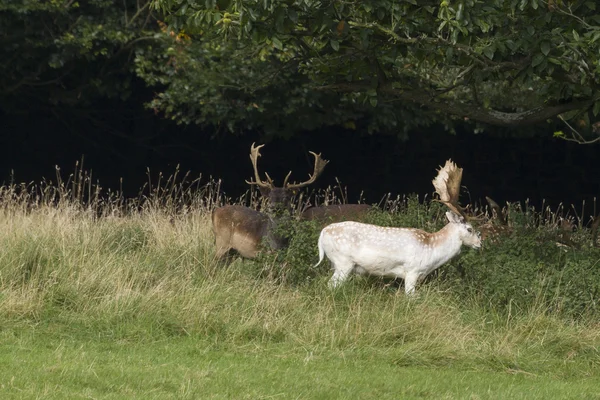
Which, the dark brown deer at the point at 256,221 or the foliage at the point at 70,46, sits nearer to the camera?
the dark brown deer at the point at 256,221

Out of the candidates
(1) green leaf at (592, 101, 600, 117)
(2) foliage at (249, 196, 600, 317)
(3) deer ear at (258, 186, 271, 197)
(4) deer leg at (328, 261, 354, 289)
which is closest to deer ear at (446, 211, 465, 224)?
(2) foliage at (249, 196, 600, 317)

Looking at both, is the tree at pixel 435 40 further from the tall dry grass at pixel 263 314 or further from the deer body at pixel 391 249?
the tall dry grass at pixel 263 314

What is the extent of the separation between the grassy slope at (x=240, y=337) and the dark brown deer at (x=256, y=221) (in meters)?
0.32

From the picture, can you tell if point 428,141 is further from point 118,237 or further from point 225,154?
point 118,237

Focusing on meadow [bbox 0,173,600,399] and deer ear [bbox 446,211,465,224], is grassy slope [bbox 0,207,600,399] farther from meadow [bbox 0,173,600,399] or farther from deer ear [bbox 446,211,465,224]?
deer ear [bbox 446,211,465,224]

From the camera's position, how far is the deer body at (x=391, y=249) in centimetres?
931

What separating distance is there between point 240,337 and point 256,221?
7.73 ft

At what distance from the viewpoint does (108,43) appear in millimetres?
17266

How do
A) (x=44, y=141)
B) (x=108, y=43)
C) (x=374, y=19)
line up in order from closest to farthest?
(x=374, y=19) < (x=108, y=43) < (x=44, y=141)

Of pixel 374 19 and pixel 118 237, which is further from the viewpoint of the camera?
pixel 118 237

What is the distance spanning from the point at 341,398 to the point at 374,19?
3.72 metres

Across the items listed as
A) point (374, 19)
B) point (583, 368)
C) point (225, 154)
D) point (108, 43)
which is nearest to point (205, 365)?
point (583, 368)

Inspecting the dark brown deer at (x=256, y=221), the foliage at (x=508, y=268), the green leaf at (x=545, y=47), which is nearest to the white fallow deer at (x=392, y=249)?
the foliage at (x=508, y=268)

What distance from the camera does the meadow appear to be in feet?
24.0
